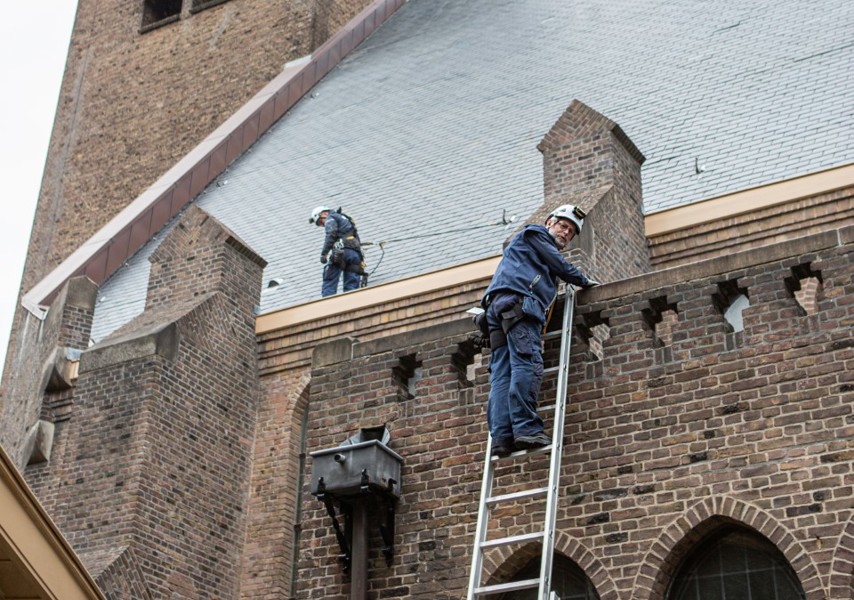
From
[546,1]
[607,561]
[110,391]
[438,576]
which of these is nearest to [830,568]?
[607,561]

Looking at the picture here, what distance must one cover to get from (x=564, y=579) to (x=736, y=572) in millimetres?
1156

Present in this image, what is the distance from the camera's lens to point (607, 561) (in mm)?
8711

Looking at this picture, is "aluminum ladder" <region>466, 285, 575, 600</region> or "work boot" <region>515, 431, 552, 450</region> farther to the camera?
"work boot" <region>515, 431, 552, 450</region>

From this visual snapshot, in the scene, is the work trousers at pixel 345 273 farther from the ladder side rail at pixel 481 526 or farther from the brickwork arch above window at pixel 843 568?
the brickwork arch above window at pixel 843 568

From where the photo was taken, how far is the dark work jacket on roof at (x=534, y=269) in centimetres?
916

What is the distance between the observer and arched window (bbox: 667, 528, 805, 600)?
829 centimetres

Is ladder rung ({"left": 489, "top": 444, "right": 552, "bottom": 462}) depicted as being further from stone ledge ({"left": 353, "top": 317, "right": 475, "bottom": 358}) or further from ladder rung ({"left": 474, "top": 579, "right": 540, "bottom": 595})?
stone ledge ({"left": 353, "top": 317, "right": 475, "bottom": 358})

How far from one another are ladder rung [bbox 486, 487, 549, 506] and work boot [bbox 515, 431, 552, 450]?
28cm

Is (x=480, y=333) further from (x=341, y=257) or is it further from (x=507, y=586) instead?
(x=341, y=257)

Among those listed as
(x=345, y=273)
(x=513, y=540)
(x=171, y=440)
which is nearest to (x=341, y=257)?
(x=345, y=273)

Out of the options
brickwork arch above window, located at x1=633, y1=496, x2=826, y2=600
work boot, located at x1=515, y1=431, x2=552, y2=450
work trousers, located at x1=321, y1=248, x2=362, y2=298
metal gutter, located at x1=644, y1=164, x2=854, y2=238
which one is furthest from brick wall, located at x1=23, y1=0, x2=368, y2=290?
brickwork arch above window, located at x1=633, y1=496, x2=826, y2=600

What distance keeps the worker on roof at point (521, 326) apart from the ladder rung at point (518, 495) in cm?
32

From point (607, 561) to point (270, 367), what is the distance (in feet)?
31.1

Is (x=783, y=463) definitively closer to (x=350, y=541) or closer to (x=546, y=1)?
(x=350, y=541)
